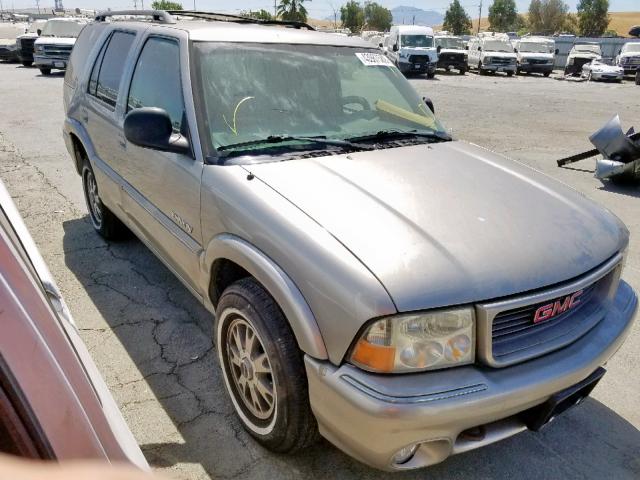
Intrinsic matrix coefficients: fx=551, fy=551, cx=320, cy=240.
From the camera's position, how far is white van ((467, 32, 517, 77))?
2656 centimetres

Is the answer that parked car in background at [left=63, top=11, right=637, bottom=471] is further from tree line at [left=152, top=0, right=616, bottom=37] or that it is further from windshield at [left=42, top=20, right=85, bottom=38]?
tree line at [left=152, top=0, right=616, bottom=37]

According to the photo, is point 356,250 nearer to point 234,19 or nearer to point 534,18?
point 234,19

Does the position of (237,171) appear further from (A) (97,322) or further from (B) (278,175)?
(A) (97,322)

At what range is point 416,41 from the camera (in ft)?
80.3

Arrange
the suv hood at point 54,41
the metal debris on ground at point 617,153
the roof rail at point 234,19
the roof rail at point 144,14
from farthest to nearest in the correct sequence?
the suv hood at point 54,41
the metal debris on ground at point 617,153
the roof rail at point 234,19
the roof rail at point 144,14

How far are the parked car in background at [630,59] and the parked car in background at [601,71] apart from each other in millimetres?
988

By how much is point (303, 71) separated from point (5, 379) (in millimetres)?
2637

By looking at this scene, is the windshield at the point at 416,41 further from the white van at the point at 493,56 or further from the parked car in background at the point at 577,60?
the parked car in background at the point at 577,60

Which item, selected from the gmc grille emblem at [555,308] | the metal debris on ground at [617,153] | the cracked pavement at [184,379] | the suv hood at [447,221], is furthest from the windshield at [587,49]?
the gmc grille emblem at [555,308]

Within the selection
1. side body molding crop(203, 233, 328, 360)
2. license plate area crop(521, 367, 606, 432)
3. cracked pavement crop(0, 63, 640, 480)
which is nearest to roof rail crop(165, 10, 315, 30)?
cracked pavement crop(0, 63, 640, 480)

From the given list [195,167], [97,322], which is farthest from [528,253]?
[97,322]

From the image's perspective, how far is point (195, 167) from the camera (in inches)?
111

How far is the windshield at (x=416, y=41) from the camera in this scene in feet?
79.9

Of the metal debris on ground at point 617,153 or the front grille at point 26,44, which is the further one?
the front grille at point 26,44
